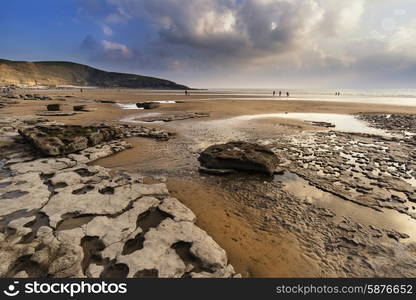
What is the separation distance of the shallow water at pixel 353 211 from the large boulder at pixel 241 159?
1186mm

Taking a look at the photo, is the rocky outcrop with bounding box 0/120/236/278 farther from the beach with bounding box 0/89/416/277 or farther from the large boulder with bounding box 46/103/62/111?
the large boulder with bounding box 46/103/62/111

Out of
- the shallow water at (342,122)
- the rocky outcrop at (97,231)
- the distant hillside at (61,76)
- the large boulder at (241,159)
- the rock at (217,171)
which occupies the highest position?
the distant hillside at (61,76)

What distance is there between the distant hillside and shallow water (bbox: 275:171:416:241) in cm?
16871

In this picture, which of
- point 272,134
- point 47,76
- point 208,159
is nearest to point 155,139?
point 208,159

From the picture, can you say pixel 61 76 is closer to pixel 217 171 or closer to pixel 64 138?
pixel 64 138

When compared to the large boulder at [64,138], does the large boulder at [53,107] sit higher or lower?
higher

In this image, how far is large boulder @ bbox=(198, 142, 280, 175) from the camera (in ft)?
29.2

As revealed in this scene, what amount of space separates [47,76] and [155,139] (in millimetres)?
193807

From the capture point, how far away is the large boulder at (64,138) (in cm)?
1007

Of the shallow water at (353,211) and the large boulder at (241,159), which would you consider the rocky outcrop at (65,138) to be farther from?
the shallow water at (353,211)

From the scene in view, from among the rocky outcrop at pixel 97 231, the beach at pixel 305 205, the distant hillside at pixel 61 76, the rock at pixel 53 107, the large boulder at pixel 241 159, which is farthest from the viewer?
the distant hillside at pixel 61 76

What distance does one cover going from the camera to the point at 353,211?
6.46 metres

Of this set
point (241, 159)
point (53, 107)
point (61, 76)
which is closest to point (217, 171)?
point (241, 159)

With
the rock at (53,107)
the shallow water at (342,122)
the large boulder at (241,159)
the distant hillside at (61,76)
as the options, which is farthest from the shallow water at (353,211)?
the distant hillside at (61,76)
